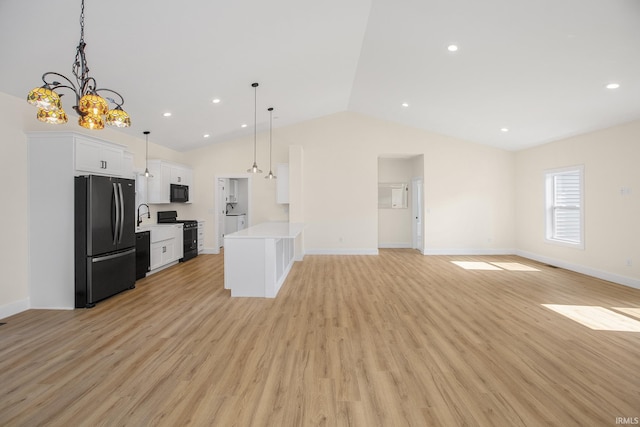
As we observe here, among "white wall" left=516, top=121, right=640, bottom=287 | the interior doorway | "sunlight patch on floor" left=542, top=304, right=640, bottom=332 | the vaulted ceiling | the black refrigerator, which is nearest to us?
the vaulted ceiling

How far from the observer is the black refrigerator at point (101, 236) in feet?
12.2

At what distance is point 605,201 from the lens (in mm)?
5105

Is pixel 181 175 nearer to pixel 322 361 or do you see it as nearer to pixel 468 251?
pixel 322 361

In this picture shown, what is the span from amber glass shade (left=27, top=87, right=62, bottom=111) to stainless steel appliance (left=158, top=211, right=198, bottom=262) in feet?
17.0

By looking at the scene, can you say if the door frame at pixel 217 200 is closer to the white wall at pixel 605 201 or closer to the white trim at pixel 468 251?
the white trim at pixel 468 251

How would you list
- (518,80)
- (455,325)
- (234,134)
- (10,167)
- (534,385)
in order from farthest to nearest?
1. (234,134)
2. (518,80)
3. (10,167)
4. (455,325)
5. (534,385)

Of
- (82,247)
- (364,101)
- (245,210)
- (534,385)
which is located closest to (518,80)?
(364,101)

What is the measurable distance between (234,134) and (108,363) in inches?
234

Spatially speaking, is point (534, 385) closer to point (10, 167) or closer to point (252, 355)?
point (252, 355)

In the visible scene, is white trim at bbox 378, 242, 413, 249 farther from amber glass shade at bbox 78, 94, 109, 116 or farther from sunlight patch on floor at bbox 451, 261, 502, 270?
amber glass shade at bbox 78, 94, 109, 116

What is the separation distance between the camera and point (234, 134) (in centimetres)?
745

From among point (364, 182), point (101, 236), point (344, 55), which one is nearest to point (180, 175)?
point (101, 236)

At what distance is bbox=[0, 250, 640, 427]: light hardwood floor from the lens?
6.11 ft

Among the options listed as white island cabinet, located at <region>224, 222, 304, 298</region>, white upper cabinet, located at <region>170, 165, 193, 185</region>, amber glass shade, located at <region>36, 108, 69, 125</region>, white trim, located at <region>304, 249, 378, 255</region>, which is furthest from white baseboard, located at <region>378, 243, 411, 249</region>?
amber glass shade, located at <region>36, 108, 69, 125</region>
